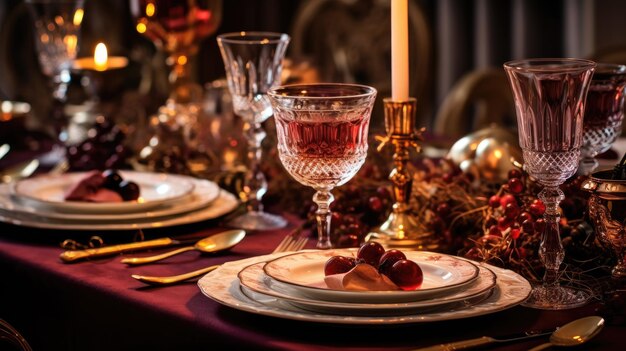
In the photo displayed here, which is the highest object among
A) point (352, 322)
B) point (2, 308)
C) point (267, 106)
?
point (267, 106)

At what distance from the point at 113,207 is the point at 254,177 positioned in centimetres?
22

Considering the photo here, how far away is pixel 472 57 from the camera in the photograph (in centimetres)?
374

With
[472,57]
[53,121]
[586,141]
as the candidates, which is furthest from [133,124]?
[472,57]

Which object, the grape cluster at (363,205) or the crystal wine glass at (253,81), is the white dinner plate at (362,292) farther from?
the crystal wine glass at (253,81)

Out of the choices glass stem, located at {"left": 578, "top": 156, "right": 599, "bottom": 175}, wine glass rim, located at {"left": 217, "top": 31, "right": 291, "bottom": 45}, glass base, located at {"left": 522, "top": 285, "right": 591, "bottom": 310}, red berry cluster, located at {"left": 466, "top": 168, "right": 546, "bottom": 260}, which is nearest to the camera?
glass base, located at {"left": 522, "top": 285, "right": 591, "bottom": 310}

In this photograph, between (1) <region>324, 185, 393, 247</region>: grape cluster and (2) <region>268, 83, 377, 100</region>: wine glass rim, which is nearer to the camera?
(2) <region>268, 83, 377, 100</region>: wine glass rim

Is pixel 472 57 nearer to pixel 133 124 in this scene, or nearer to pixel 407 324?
pixel 133 124

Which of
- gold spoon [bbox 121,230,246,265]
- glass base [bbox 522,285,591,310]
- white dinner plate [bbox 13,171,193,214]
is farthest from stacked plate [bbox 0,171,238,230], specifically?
glass base [bbox 522,285,591,310]

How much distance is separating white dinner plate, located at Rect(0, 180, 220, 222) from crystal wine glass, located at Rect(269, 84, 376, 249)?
268 mm

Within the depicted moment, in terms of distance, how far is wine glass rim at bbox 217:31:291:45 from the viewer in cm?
144

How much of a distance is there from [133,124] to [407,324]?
54.7 inches

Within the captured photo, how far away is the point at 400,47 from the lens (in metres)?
1.30

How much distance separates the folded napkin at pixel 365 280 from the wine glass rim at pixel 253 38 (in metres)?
0.54

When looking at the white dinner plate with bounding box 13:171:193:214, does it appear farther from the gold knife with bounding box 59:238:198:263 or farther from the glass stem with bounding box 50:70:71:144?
the glass stem with bounding box 50:70:71:144
